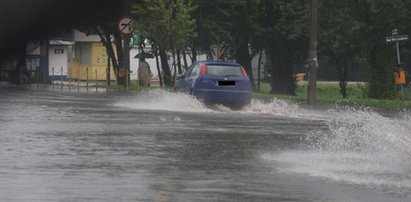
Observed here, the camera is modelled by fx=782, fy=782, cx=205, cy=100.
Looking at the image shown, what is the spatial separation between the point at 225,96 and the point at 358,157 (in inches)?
478

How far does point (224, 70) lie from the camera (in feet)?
81.8

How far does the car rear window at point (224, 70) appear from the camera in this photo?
24.7 metres

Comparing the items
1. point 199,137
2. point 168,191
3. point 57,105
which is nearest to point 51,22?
point 168,191

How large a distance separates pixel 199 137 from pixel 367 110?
11568 mm

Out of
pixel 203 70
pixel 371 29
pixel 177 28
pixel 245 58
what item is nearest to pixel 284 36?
pixel 245 58

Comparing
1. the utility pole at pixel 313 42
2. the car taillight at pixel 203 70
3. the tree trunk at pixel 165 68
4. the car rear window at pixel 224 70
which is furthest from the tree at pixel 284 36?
the car taillight at pixel 203 70

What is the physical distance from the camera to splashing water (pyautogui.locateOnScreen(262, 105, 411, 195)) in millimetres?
9961

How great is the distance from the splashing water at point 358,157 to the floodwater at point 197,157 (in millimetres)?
16

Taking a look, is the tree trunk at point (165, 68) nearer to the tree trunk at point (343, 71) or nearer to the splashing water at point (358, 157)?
the tree trunk at point (343, 71)

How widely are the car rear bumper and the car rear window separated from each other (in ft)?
2.14

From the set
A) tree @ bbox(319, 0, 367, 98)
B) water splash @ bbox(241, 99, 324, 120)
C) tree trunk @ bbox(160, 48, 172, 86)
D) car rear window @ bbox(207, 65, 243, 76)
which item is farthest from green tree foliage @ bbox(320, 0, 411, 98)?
tree trunk @ bbox(160, 48, 172, 86)

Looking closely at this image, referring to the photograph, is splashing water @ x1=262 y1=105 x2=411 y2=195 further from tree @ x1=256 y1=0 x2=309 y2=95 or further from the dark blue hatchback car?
tree @ x1=256 y1=0 x2=309 y2=95

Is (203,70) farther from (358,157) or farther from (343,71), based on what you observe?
(343,71)

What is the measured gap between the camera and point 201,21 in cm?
4325
